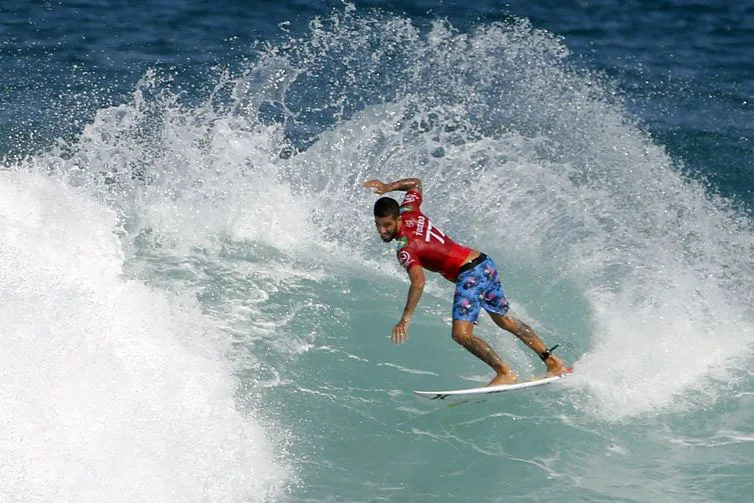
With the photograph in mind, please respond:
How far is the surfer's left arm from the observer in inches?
326

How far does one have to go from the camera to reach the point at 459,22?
2014cm

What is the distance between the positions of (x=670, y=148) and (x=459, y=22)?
5.48 meters

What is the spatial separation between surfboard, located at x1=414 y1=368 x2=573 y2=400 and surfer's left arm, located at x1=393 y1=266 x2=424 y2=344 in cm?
69

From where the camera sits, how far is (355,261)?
12047 millimetres

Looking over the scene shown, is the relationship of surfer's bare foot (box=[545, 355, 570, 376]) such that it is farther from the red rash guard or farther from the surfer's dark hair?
the surfer's dark hair

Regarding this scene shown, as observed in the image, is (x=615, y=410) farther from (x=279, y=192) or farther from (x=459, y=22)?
(x=459, y=22)

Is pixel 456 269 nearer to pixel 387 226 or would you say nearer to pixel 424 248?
pixel 424 248

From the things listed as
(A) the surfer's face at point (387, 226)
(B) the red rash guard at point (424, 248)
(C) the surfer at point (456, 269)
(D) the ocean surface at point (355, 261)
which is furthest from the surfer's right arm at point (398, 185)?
(D) the ocean surface at point (355, 261)

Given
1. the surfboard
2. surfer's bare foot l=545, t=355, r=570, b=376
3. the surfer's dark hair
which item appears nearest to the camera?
the surfer's dark hair

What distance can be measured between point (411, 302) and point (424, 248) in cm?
56

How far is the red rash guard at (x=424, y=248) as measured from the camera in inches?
343

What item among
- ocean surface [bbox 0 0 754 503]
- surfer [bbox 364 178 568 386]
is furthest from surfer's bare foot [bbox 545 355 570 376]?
ocean surface [bbox 0 0 754 503]

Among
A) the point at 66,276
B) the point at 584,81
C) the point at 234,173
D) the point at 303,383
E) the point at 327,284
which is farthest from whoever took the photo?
the point at 584,81

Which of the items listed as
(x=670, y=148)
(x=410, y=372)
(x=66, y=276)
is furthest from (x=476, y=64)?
(x=66, y=276)
